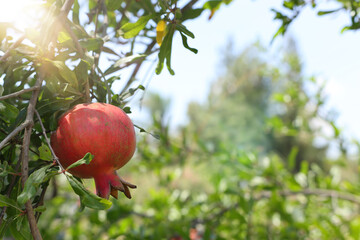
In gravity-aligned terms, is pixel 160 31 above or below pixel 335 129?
above

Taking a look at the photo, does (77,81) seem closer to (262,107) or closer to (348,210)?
(348,210)

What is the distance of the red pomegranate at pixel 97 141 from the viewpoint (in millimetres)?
412

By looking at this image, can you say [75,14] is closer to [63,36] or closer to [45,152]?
[63,36]

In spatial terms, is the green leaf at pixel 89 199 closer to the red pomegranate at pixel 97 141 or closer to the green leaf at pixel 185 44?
the red pomegranate at pixel 97 141

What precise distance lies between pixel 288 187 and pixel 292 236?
256 millimetres

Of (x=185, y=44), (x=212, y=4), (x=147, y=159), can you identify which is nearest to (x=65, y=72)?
(x=185, y=44)

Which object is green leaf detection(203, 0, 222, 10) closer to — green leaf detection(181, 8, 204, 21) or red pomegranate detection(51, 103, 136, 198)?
green leaf detection(181, 8, 204, 21)

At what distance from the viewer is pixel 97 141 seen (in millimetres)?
411

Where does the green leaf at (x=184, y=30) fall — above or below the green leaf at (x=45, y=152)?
above

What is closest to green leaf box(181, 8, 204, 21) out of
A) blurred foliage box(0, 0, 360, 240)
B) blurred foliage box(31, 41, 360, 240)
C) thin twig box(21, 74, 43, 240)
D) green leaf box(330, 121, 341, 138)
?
blurred foliage box(0, 0, 360, 240)

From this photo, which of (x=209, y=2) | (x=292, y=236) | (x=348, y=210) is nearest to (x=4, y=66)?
(x=209, y=2)

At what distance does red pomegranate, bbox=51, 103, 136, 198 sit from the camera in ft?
1.35

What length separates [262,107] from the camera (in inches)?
633

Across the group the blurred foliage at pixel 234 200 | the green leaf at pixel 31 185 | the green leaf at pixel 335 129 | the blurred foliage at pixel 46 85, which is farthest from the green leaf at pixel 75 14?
the green leaf at pixel 335 129
